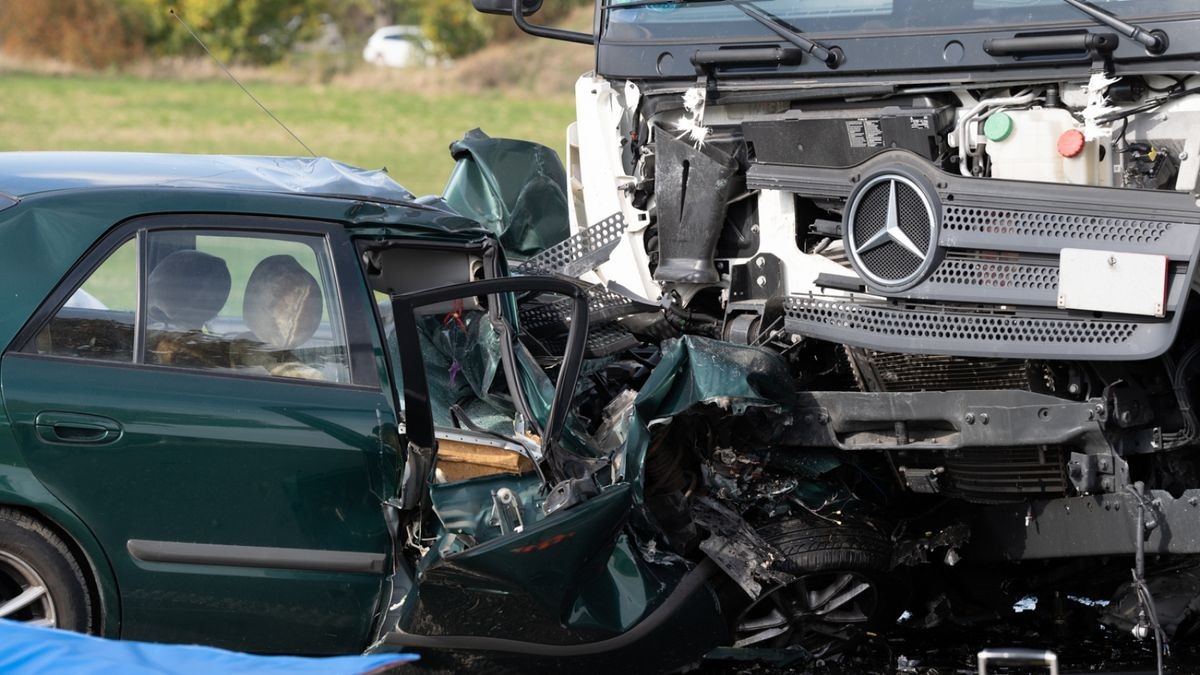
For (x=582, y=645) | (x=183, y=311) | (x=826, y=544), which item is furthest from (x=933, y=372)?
(x=183, y=311)

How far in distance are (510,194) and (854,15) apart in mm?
2266

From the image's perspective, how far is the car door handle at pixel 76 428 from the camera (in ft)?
14.8

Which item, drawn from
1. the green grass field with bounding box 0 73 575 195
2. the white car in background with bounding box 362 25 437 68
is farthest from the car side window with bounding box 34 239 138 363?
the white car in background with bounding box 362 25 437 68

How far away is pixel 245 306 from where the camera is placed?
193 inches

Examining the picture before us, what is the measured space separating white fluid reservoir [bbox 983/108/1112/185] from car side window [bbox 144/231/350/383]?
2.21 m

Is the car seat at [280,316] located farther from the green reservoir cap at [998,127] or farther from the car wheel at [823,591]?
the green reservoir cap at [998,127]

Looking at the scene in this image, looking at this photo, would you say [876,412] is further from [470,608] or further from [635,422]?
[470,608]

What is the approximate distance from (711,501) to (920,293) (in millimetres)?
1050

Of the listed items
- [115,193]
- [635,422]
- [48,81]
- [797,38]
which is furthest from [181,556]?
[48,81]

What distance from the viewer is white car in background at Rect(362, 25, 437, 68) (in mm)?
47531

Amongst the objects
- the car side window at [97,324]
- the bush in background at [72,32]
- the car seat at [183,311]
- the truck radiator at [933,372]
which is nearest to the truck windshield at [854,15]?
the truck radiator at [933,372]

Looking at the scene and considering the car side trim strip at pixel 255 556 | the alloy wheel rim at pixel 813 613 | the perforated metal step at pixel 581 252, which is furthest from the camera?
the perforated metal step at pixel 581 252

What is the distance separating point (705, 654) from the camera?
217 inches

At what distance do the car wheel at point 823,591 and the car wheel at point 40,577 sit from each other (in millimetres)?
2254
